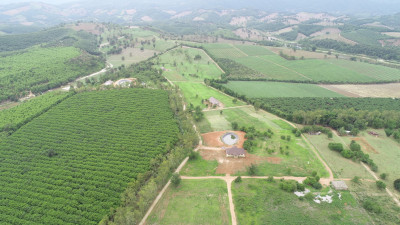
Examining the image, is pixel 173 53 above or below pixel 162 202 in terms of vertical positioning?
above

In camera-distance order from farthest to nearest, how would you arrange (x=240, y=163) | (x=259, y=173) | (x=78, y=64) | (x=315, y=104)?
1. (x=78, y=64)
2. (x=315, y=104)
3. (x=240, y=163)
4. (x=259, y=173)

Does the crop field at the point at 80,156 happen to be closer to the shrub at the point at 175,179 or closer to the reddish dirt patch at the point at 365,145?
the shrub at the point at 175,179

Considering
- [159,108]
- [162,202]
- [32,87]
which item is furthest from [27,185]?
[32,87]

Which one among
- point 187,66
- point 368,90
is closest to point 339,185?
point 368,90

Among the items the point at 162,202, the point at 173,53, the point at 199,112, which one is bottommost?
the point at 162,202

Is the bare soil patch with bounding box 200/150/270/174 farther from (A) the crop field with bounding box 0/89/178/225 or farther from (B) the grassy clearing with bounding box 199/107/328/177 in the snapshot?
(A) the crop field with bounding box 0/89/178/225

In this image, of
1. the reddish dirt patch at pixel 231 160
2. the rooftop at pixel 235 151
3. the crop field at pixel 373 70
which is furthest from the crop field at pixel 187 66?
the crop field at pixel 373 70

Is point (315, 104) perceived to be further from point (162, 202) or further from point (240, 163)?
point (162, 202)
